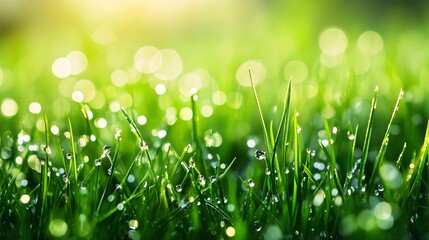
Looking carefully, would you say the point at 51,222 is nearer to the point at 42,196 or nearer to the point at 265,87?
the point at 42,196

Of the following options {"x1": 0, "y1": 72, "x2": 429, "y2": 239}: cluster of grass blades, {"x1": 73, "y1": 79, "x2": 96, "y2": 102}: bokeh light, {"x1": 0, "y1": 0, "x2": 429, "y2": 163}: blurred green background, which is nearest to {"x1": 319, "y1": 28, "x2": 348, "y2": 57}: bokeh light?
{"x1": 0, "y1": 0, "x2": 429, "y2": 163}: blurred green background

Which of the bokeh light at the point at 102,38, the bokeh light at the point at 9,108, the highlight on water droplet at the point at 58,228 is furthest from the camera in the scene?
the bokeh light at the point at 102,38

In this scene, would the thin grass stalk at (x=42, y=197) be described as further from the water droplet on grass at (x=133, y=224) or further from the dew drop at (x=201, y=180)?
the dew drop at (x=201, y=180)

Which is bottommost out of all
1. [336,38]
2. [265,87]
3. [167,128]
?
[336,38]

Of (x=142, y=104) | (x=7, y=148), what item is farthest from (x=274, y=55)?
(x=7, y=148)

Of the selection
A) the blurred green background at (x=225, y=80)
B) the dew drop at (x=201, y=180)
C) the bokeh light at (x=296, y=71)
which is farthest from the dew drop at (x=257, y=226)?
the bokeh light at (x=296, y=71)

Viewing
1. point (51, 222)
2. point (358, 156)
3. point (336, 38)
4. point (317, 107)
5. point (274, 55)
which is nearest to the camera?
point (51, 222)

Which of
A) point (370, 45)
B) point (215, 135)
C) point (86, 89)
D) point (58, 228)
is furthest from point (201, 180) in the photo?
point (370, 45)

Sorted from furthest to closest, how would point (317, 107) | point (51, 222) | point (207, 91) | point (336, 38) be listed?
1. point (336, 38)
2. point (207, 91)
3. point (317, 107)
4. point (51, 222)
